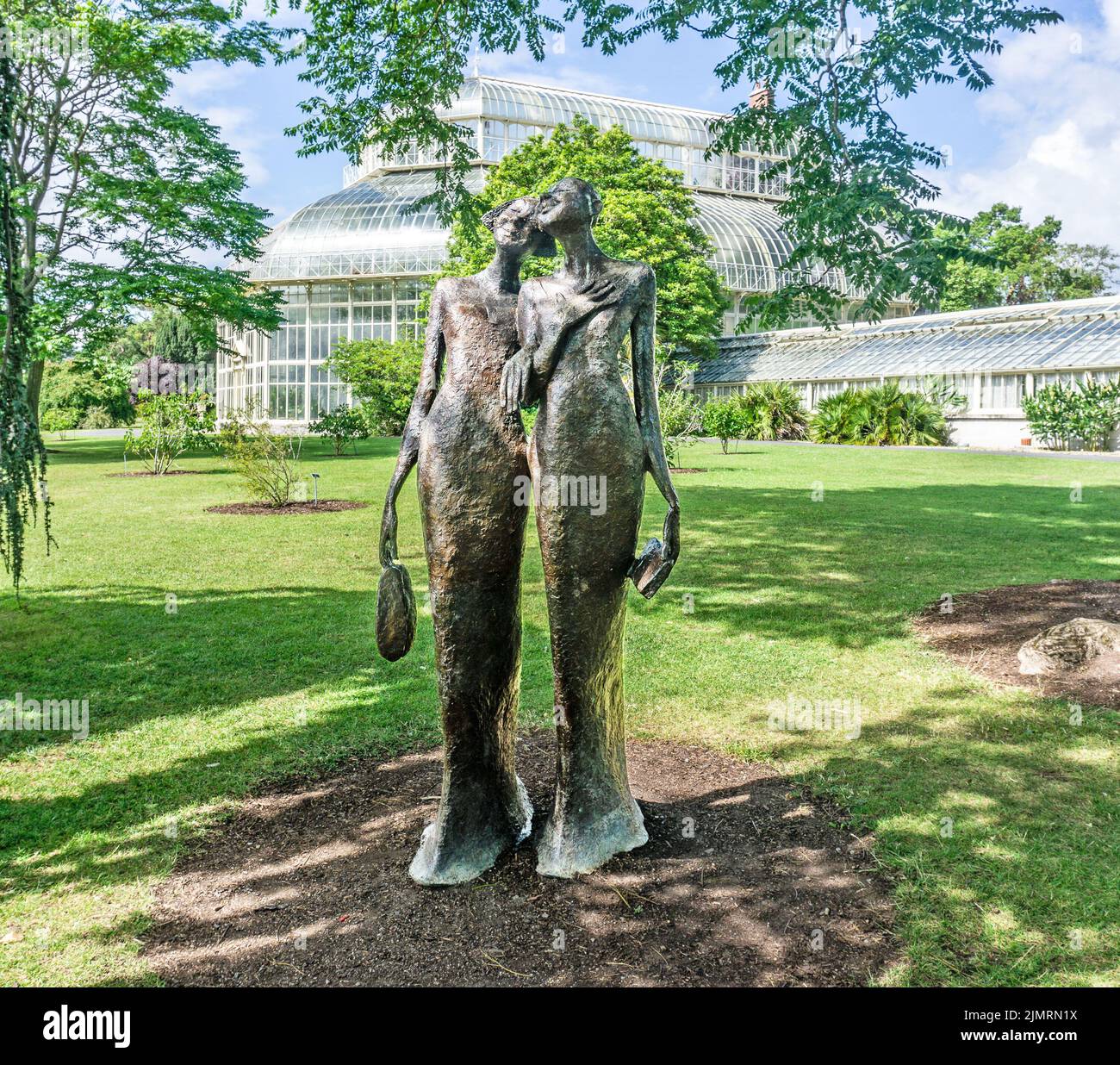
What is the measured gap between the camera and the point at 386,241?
42656mm

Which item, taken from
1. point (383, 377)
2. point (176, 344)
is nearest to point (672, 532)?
point (383, 377)

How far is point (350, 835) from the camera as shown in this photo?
4.07 metres

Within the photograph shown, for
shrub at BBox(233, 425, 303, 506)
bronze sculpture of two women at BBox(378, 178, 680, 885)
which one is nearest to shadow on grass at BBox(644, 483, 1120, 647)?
bronze sculpture of two women at BBox(378, 178, 680, 885)

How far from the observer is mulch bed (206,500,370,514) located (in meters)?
15.0

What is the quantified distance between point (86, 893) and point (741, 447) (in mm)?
26761

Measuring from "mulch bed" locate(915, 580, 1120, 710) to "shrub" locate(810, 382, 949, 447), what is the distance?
22052mm

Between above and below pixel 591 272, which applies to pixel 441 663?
→ below

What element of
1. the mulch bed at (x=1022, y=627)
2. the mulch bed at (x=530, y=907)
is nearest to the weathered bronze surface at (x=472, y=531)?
the mulch bed at (x=530, y=907)

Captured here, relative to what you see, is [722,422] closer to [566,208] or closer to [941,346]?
[941,346]

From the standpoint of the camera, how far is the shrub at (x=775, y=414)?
108 ft

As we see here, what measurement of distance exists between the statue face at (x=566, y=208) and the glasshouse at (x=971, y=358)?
27.6m

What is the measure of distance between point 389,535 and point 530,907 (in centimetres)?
156
